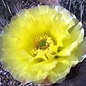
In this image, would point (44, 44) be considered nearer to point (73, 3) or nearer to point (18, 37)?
point (18, 37)

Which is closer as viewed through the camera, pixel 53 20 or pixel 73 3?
pixel 53 20

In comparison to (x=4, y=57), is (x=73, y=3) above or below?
below

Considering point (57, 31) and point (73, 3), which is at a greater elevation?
point (57, 31)

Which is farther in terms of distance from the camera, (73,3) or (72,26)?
(73,3)

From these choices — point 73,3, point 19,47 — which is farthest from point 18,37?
point 73,3

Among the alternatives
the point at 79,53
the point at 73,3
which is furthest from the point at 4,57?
the point at 73,3

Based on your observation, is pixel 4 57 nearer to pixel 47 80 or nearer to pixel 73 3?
pixel 47 80
